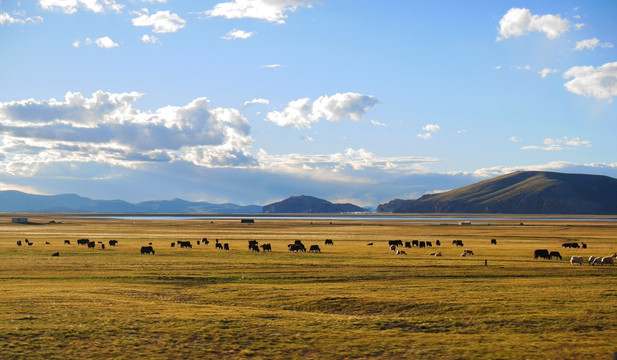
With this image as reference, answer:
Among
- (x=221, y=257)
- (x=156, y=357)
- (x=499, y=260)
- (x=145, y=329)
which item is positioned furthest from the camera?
(x=221, y=257)

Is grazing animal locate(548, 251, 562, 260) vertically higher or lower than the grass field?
higher

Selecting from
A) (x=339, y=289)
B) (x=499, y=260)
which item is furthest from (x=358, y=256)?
(x=339, y=289)

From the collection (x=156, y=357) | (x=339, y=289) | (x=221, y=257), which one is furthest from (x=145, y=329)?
(x=221, y=257)

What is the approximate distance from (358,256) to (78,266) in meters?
26.8

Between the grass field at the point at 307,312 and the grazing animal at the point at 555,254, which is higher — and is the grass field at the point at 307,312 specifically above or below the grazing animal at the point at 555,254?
below

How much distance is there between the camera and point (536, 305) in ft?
86.0

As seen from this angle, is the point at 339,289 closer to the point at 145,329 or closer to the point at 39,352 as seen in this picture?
the point at 145,329

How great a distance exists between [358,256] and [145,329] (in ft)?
126

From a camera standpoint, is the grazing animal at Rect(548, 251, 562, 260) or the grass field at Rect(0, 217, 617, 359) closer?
the grass field at Rect(0, 217, 617, 359)

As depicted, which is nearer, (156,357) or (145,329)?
(156,357)

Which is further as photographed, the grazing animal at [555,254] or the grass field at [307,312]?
the grazing animal at [555,254]

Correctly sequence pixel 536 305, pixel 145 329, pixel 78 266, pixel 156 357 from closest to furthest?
pixel 156 357
pixel 145 329
pixel 536 305
pixel 78 266

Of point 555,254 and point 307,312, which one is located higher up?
point 555,254

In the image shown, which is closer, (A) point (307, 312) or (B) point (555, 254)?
(A) point (307, 312)
